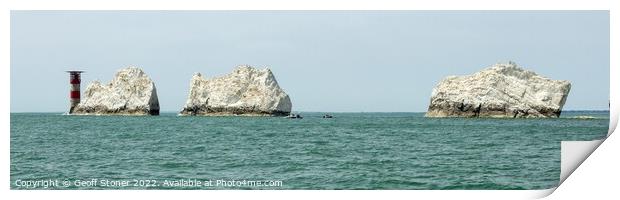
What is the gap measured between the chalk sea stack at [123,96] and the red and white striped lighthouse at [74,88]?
1801 mm

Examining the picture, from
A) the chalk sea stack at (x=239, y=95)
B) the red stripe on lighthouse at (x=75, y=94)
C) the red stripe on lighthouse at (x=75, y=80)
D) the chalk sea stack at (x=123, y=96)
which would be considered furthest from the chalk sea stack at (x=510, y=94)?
the red stripe on lighthouse at (x=75, y=94)

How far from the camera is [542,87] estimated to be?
60.2 meters

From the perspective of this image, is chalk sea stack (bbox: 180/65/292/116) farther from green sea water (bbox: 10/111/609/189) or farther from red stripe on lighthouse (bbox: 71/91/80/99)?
green sea water (bbox: 10/111/609/189)

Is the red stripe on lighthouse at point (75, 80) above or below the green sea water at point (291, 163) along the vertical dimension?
above

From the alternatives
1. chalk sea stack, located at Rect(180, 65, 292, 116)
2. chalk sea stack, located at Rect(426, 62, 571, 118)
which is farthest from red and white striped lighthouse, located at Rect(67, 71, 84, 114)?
chalk sea stack, located at Rect(426, 62, 571, 118)

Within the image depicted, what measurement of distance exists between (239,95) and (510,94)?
82.8ft

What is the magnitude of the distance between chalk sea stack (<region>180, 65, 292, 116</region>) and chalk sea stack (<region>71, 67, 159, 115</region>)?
12.5ft

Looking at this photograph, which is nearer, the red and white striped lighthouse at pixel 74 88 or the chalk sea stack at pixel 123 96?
the red and white striped lighthouse at pixel 74 88

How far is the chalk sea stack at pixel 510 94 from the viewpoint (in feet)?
197

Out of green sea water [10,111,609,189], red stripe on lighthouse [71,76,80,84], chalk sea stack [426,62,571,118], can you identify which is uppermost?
red stripe on lighthouse [71,76,80,84]

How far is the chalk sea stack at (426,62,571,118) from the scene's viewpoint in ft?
197

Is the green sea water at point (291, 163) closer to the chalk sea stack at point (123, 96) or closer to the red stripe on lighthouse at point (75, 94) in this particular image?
the red stripe on lighthouse at point (75, 94)

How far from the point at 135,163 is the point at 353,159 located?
18.6 ft
